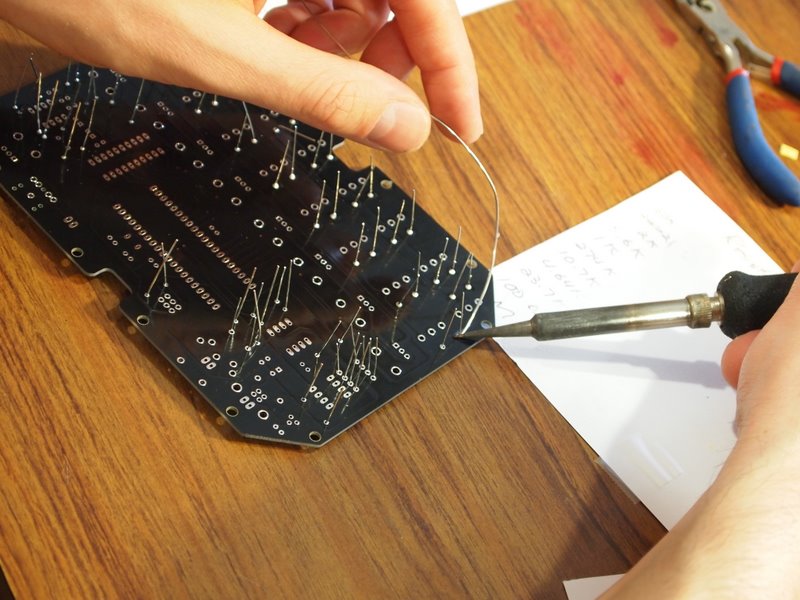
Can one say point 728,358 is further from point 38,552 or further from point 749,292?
point 38,552

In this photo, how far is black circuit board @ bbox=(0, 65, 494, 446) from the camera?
0.86 metres

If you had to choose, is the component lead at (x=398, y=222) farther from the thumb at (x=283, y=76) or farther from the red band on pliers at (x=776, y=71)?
the red band on pliers at (x=776, y=71)

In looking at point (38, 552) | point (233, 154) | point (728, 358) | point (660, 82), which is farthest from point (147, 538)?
point (660, 82)

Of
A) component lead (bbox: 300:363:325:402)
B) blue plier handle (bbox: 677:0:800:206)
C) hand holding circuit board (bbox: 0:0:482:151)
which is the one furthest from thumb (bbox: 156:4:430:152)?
blue plier handle (bbox: 677:0:800:206)

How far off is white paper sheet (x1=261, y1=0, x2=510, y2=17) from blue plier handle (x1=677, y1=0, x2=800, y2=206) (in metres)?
0.31

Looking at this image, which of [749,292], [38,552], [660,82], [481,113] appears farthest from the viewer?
[660,82]

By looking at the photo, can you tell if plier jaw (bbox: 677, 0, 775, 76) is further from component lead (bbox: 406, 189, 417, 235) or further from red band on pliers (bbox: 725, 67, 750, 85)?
component lead (bbox: 406, 189, 417, 235)

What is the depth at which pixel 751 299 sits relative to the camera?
859mm

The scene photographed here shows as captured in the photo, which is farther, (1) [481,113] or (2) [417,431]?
(1) [481,113]

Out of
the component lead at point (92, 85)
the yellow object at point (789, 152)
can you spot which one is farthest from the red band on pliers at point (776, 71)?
the component lead at point (92, 85)

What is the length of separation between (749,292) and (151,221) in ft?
2.04

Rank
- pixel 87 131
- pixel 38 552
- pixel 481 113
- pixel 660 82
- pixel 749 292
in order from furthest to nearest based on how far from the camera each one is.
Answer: pixel 660 82 < pixel 481 113 < pixel 87 131 < pixel 749 292 < pixel 38 552

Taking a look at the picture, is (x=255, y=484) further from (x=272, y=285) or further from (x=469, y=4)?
(x=469, y=4)

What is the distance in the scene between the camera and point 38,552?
738mm
